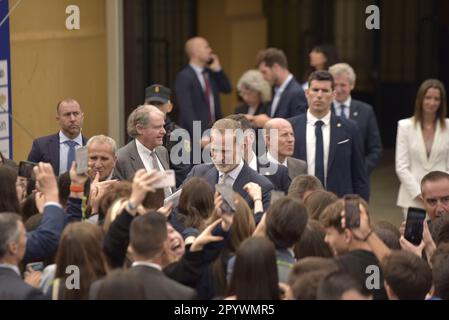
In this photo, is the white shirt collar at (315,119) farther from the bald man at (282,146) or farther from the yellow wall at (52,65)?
the yellow wall at (52,65)

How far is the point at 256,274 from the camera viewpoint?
629 cm

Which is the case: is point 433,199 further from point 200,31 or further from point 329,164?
point 200,31

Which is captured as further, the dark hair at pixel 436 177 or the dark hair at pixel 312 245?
the dark hair at pixel 436 177

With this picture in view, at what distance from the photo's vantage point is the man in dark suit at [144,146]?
9.90 metres

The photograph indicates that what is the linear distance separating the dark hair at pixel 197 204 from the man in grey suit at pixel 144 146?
2153 millimetres

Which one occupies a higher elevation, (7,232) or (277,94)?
(277,94)

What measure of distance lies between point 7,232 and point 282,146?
13.2 feet

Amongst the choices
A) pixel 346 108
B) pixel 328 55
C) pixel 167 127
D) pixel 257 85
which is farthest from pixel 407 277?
pixel 328 55

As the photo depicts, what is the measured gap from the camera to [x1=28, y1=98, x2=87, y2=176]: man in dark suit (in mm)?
10273

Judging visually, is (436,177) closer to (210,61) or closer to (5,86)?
(5,86)

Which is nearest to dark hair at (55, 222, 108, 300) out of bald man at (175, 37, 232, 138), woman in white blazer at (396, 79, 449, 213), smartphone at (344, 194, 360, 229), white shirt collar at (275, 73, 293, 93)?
smartphone at (344, 194, 360, 229)

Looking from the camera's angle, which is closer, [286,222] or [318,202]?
[286,222]

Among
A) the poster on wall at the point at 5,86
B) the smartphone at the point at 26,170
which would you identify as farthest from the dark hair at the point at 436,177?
the poster on wall at the point at 5,86

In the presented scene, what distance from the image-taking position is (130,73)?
41.4 feet
